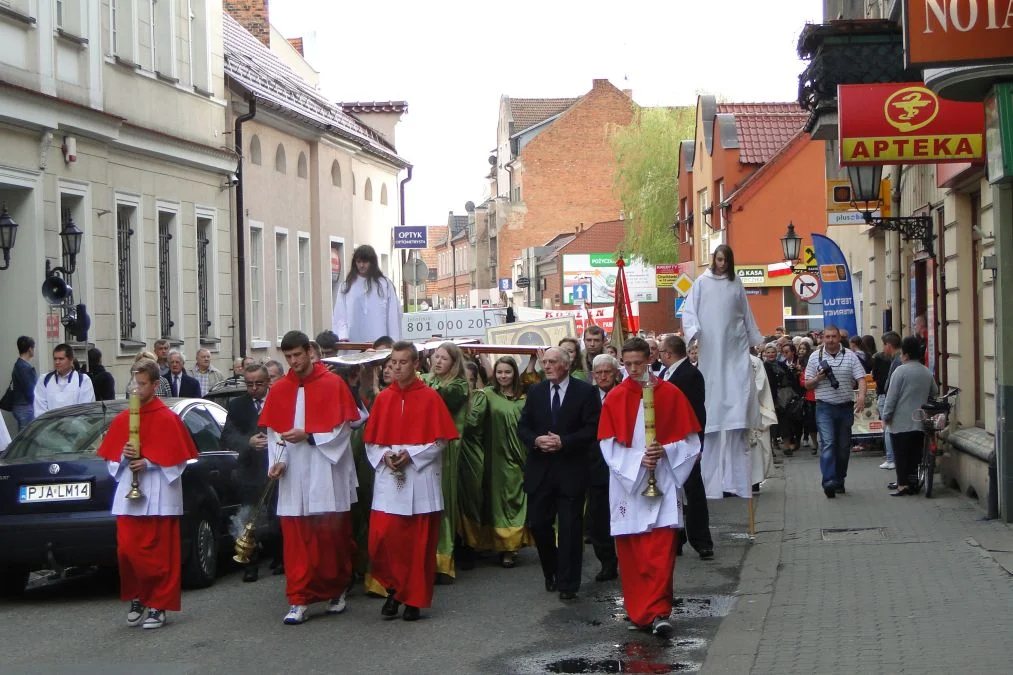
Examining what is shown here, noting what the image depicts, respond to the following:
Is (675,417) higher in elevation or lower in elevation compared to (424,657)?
higher

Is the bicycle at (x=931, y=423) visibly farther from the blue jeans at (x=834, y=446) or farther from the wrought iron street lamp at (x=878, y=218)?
the wrought iron street lamp at (x=878, y=218)

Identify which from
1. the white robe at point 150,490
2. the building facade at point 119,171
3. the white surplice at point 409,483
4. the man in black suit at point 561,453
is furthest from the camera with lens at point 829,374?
the building facade at point 119,171

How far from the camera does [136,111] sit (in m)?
24.1

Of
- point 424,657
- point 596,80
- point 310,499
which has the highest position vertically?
point 596,80

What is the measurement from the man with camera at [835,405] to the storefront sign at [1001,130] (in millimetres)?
5033

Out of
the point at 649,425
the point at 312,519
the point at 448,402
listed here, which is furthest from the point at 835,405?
the point at 312,519

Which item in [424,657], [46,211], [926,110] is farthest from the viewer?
[46,211]

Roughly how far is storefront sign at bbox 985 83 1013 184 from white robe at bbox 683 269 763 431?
8.36 feet

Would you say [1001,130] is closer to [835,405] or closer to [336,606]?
[835,405]

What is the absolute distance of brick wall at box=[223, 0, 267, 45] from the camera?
4303 centimetres

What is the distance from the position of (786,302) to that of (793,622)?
36792 millimetres

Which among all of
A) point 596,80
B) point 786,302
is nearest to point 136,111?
point 786,302

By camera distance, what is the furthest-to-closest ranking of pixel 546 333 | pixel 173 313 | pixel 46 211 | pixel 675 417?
pixel 173 313
pixel 46 211
pixel 546 333
pixel 675 417

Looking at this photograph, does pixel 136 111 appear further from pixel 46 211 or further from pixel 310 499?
pixel 310 499
